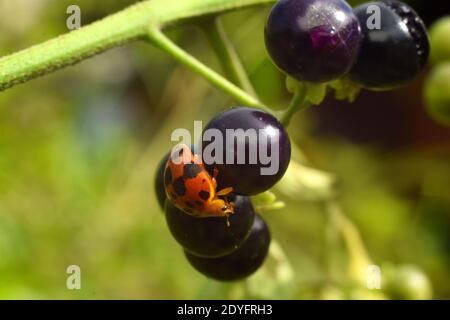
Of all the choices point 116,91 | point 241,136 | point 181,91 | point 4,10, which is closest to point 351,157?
point 181,91

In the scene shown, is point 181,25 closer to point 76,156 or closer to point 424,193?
point 76,156

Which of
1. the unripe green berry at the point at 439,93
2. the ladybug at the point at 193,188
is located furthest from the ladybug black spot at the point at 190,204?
the unripe green berry at the point at 439,93

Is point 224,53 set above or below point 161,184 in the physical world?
above

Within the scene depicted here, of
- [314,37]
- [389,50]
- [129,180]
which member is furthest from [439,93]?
[129,180]

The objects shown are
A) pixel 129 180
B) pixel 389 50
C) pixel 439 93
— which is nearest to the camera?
pixel 389 50

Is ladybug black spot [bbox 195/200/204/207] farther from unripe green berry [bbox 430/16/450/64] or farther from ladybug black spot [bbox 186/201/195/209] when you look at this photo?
unripe green berry [bbox 430/16/450/64]

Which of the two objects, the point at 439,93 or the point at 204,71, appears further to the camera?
the point at 439,93

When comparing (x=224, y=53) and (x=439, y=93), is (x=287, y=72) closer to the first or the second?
(x=224, y=53)

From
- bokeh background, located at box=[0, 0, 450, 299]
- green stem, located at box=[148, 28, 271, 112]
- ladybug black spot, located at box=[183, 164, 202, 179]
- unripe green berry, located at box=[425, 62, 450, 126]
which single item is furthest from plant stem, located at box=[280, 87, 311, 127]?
bokeh background, located at box=[0, 0, 450, 299]
